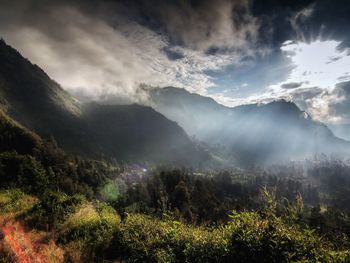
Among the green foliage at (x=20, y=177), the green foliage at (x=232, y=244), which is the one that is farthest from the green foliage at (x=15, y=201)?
the green foliage at (x=232, y=244)

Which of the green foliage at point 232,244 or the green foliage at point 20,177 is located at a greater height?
the green foliage at point 232,244

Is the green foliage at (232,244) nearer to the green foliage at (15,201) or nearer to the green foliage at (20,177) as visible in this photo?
the green foliage at (15,201)

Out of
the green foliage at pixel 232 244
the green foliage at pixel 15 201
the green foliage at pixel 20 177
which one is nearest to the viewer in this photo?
the green foliage at pixel 232 244

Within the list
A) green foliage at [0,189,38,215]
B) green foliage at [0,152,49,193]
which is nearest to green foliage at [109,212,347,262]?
green foliage at [0,189,38,215]

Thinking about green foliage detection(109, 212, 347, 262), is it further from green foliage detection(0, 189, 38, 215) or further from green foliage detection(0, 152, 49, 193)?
green foliage detection(0, 152, 49, 193)

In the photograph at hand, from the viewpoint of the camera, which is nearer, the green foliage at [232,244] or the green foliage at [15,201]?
the green foliage at [232,244]

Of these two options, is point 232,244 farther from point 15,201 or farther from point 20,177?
point 20,177

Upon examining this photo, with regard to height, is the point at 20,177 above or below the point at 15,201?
A: above

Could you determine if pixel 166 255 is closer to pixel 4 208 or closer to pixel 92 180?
pixel 4 208

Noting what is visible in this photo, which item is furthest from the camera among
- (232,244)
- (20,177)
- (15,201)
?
(20,177)

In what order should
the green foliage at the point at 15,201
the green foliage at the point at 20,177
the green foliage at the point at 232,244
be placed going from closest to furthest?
the green foliage at the point at 232,244, the green foliage at the point at 15,201, the green foliage at the point at 20,177

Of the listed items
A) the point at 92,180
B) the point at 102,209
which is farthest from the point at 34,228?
the point at 92,180

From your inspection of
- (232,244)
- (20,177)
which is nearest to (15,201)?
(20,177)

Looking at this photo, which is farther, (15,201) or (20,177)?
(20,177)
